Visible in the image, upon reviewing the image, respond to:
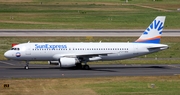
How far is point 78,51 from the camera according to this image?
65.2m

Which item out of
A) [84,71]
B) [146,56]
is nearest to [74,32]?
[146,56]

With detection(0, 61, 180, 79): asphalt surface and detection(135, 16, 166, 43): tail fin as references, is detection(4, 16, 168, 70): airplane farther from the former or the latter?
detection(0, 61, 180, 79): asphalt surface

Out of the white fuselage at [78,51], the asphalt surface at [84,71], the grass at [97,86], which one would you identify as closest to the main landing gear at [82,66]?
the asphalt surface at [84,71]

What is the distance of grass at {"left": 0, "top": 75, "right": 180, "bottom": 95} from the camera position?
45.8 m

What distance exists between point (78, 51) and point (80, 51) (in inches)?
10.3

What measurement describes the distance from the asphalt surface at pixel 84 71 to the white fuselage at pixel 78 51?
1560 mm

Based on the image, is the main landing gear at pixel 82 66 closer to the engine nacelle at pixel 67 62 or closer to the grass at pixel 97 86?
the engine nacelle at pixel 67 62

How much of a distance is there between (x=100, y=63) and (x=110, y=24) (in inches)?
1935

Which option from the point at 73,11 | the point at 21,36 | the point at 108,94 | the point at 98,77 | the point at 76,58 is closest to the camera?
the point at 108,94

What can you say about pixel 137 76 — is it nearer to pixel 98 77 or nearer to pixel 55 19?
pixel 98 77

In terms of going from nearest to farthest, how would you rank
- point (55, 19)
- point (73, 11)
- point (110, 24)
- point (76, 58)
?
point (76, 58)
point (110, 24)
point (55, 19)
point (73, 11)

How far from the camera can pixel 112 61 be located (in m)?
73.4

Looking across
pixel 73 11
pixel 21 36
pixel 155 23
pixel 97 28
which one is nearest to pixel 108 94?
pixel 155 23

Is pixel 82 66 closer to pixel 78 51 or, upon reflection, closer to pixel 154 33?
pixel 78 51
